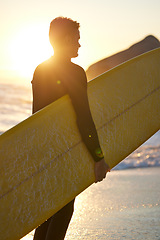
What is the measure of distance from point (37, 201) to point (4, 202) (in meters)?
0.17

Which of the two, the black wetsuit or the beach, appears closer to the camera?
the black wetsuit

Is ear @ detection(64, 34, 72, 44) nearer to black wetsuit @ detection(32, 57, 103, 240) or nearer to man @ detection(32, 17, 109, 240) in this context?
man @ detection(32, 17, 109, 240)

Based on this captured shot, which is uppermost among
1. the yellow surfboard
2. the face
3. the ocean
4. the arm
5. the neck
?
the face

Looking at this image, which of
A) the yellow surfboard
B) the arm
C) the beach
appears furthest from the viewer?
the beach

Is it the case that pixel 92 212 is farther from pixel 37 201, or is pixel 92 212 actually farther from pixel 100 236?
pixel 37 201

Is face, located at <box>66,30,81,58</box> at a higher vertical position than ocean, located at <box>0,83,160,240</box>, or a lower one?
higher

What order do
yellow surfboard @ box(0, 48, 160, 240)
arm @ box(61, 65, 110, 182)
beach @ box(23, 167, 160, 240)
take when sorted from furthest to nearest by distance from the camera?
1. beach @ box(23, 167, 160, 240)
2. yellow surfboard @ box(0, 48, 160, 240)
3. arm @ box(61, 65, 110, 182)

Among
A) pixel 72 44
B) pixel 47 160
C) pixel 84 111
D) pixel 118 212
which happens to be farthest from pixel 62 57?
pixel 118 212

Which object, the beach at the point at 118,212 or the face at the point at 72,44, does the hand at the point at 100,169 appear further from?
the beach at the point at 118,212

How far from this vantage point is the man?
1.75 metres

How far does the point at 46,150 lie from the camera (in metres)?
1.99

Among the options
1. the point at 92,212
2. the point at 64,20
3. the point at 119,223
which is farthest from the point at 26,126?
the point at 92,212

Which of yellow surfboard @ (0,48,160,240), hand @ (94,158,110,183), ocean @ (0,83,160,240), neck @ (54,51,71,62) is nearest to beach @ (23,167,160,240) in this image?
ocean @ (0,83,160,240)

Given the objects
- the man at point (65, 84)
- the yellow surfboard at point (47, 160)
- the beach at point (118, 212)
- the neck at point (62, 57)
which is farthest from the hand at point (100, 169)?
the beach at point (118, 212)
